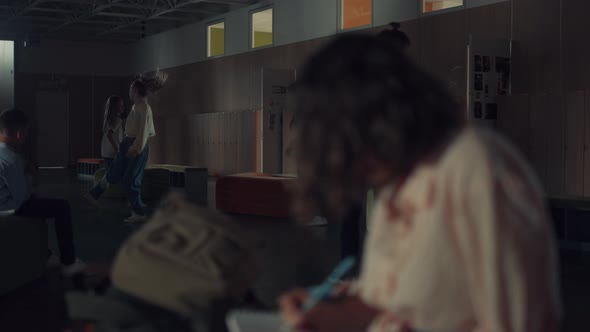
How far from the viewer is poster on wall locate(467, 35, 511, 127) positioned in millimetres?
9039

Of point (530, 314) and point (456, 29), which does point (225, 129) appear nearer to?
point (456, 29)

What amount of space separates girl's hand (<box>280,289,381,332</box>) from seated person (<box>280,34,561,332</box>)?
0.13m

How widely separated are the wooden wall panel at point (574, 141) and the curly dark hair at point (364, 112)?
835 centimetres

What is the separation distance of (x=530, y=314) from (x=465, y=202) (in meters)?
0.17

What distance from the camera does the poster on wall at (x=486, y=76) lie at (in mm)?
9039

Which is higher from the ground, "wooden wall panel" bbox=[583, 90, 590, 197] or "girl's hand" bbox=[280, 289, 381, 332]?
"wooden wall panel" bbox=[583, 90, 590, 197]

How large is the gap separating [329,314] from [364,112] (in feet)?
1.17

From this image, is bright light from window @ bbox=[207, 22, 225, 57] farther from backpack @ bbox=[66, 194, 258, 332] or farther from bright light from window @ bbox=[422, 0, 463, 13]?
backpack @ bbox=[66, 194, 258, 332]

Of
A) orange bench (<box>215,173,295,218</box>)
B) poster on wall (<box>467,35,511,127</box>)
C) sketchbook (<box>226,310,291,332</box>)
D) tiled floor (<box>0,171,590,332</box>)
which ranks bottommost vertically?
tiled floor (<box>0,171,590,332</box>)

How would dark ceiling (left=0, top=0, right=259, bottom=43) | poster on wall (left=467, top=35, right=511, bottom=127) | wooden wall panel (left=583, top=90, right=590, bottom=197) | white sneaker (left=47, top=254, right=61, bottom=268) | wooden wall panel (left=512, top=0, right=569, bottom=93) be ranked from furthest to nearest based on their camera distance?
dark ceiling (left=0, top=0, right=259, bottom=43) < wooden wall panel (left=512, top=0, right=569, bottom=93) < poster on wall (left=467, top=35, right=511, bottom=127) < wooden wall panel (left=583, top=90, right=590, bottom=197) < white sneaker (left=47, top=254, right=61, bottom=268)

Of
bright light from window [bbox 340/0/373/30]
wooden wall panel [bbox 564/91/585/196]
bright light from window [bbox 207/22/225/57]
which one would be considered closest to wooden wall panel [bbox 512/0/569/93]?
wooden wall panel [bbox 564/91/585/196]

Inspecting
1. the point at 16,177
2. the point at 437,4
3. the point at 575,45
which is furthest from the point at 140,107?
the point at 437,4

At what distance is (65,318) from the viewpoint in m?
3.69

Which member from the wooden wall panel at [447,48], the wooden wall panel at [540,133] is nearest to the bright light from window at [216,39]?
the wooden wall panel at [447,48]
